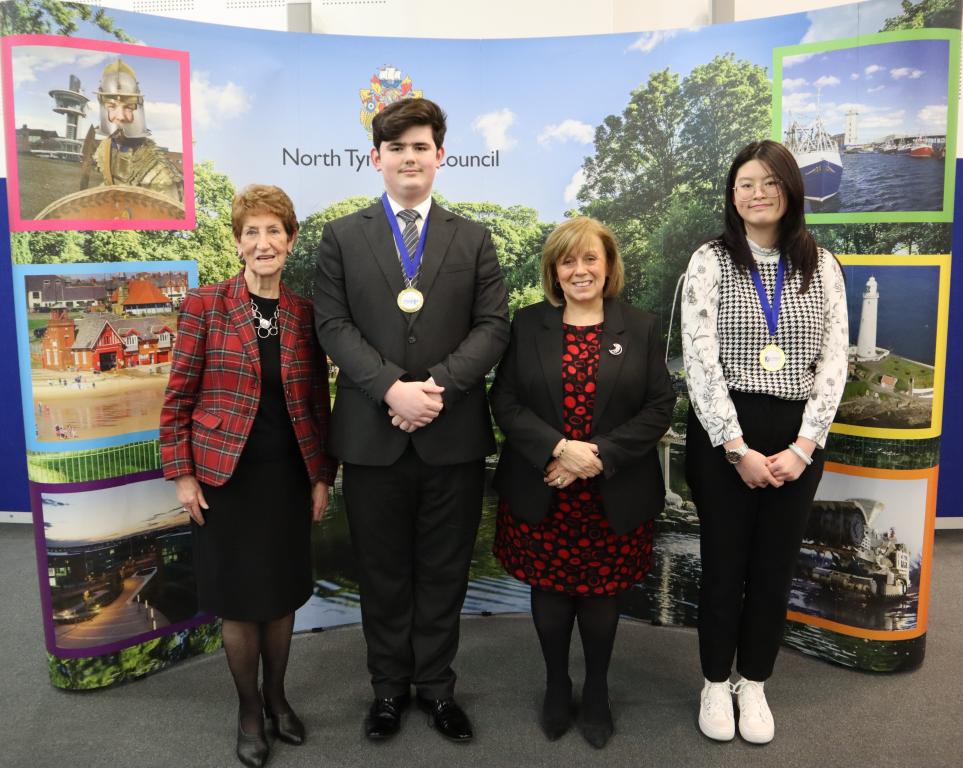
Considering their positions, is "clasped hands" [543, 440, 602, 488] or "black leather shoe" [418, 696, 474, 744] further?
"black leather shoe" [418, 696, 474, 744]

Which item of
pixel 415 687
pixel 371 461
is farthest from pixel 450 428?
pixel 415 687

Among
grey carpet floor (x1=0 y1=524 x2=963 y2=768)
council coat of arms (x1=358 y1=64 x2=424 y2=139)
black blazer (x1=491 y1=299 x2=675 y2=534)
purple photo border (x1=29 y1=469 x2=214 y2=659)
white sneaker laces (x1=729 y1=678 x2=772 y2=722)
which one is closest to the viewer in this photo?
black blazer (x1=491 y1=299 x2=675 y2=534)

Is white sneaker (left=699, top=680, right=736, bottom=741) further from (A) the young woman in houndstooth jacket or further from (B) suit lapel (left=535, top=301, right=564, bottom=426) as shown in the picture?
(B) suit lapel (left=535, top=301, right=564, bottom=426)

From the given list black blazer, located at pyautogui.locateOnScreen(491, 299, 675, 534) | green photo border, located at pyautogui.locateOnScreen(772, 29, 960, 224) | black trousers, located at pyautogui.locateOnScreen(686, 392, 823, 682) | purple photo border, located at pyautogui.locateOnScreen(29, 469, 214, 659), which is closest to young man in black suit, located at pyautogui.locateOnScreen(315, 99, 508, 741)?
black blazer, located at pyautogui.locateOnScreen(491, 299, 675, 534)

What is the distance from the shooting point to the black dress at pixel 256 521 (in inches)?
86.9

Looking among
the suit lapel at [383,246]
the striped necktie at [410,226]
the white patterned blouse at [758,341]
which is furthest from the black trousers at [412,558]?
the white patterned blouse at [758,341]

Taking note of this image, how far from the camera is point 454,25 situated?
12.2 feet

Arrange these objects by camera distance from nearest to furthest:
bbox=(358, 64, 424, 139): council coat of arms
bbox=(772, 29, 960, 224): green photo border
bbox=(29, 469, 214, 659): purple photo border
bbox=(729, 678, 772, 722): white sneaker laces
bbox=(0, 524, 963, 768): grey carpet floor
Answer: bbox=(0, 524, 963, 768): grey carpet floor, bbox=(729, 678, 772, 722): white sneaker laces, bbox=(772, 29, 960, 224): green photo border, bbox=(29, 469, 214, 659): purple photo border, bbox=(358, 64, 424, 139): council coat of arms

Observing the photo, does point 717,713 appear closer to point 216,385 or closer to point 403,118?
point 216,385

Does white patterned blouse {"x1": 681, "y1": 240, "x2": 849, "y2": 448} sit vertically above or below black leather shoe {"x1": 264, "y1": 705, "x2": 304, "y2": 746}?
above

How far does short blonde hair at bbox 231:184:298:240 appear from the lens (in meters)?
2.18

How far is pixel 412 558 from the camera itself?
7.94 ft

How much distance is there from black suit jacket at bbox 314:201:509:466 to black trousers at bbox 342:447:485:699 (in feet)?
0.34

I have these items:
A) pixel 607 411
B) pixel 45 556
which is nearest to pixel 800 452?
pixel 607 411
